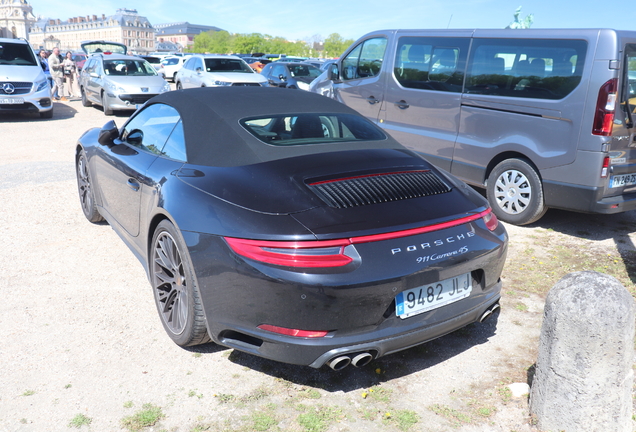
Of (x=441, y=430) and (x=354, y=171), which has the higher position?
(x=354, y=171)

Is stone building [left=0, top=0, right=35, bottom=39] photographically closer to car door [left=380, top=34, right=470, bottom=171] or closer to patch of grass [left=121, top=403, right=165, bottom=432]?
car door [left=380, top=34, right=470, bottom=171]

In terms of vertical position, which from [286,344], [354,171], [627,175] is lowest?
[286,344]

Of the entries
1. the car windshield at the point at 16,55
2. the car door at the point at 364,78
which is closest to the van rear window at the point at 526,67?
the car door at the point at 364,78

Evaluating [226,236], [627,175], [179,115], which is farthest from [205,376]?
[627,175]

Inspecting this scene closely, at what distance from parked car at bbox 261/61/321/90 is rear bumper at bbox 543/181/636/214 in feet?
44.7

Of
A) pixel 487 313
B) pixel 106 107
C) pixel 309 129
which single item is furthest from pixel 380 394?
pixel 106 107

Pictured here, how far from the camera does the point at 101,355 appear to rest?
3.28 meters

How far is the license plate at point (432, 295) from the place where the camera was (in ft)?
8.92

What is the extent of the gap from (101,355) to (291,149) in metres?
1.65

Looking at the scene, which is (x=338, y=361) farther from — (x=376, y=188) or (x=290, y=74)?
(x=290, y=74)

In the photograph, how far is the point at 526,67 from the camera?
5.77m

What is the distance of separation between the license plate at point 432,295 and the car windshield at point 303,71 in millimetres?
17258

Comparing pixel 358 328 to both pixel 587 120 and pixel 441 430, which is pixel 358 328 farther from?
pixel 587 120

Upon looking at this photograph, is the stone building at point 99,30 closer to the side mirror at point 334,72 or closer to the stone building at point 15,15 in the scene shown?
the stone building at point 15,15
